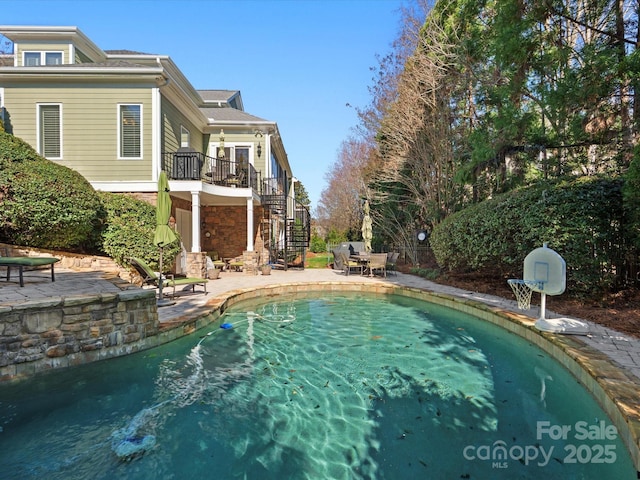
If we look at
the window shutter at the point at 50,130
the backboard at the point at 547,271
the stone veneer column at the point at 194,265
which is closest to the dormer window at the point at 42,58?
the window shutter at the point at 50,130

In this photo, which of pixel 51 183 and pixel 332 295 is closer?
pixel 51 183

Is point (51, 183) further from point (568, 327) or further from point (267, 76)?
point (568, 327)

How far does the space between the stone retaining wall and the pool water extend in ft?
0.77

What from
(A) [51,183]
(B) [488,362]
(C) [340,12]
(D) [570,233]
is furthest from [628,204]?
(A) [51,183]

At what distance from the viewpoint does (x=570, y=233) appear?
6.21 meters

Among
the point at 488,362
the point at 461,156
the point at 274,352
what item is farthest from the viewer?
the point at 461,156

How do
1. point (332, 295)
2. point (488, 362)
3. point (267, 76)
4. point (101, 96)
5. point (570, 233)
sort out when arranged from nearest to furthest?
1. point (488, 362)
2. point (570, 233)
3. point (332, 295)
4. point (101, 96)
5. point (267, 76)

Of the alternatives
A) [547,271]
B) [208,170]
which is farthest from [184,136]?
[547,271]

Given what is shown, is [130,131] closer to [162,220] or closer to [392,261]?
[162,220]

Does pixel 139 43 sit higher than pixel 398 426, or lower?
higher

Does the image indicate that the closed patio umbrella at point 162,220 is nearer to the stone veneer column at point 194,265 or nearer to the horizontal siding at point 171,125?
the stone veneer column at point 194,265

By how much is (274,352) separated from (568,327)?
4.38m

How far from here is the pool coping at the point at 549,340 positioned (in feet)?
9.06

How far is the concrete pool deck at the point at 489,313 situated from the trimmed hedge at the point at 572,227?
1028 millimetres
